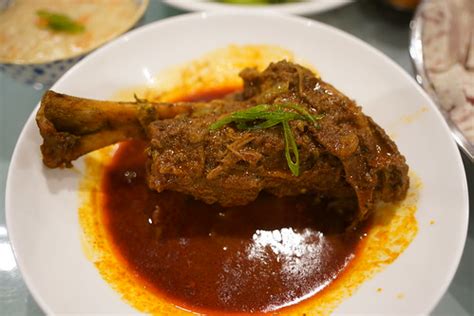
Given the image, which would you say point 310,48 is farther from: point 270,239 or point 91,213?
point 91,213

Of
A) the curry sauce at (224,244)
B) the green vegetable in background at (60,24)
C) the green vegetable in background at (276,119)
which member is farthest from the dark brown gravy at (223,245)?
the green vegetable in background at (60,24)

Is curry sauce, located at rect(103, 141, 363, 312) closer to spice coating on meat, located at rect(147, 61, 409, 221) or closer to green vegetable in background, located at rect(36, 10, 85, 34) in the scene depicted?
spice coating on meat, located at rect(147, 61, 409, 221)

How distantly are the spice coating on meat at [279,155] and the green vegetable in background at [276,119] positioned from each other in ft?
0.10

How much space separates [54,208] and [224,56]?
170 centimetres

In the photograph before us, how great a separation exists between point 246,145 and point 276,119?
21 cm

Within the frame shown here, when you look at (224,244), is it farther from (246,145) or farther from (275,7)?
(275,7)

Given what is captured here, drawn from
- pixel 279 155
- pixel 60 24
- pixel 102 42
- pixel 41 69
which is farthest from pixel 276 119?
pixel 60 24

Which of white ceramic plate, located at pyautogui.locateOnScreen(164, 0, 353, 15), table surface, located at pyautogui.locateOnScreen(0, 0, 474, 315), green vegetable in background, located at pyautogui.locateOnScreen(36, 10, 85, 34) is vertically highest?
white ceramic plate, located at pyautogui.locateOnScreen(164, 0, 353, 15)

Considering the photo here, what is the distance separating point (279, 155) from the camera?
245 centimetres

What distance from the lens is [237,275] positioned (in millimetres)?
2574

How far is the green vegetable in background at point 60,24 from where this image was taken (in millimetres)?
3783

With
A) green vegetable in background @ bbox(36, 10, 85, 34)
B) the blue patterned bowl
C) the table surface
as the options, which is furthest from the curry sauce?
green vegetable in background @ bbox(36, 10, 85, 34)

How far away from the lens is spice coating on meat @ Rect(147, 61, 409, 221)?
2.41 metres

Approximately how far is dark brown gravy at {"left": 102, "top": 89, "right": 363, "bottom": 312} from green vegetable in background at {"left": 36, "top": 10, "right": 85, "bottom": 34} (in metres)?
1.41
